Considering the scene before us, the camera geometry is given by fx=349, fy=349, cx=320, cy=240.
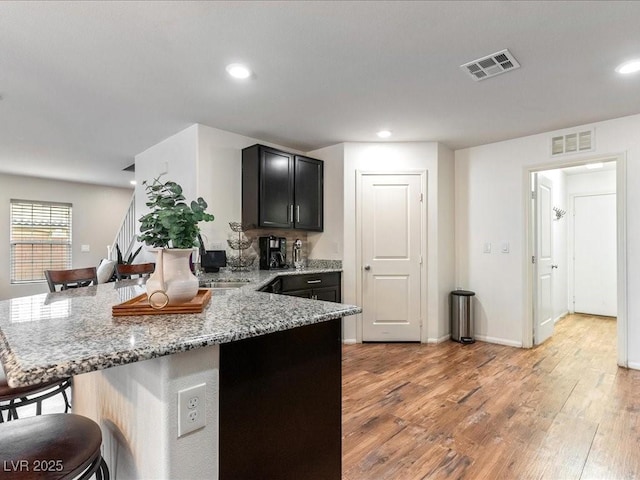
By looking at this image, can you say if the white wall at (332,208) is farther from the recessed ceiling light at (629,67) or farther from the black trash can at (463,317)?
the recessed ceiling light at (629,67)

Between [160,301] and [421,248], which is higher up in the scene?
[421,248]

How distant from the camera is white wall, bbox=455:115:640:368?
153 inches

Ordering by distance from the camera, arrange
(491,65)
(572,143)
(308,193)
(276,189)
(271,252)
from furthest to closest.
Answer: (308,193) < (271,252) < (276,189) < (572,143) < (491,65)

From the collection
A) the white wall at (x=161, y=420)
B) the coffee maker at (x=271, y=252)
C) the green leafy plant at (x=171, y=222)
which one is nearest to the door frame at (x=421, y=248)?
the coffee maker at (x=271, y=252)

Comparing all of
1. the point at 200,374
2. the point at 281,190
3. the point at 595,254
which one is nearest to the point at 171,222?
the point at 200,374

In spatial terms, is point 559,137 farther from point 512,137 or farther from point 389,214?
point 389,214

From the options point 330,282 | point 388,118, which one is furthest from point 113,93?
point 330,282

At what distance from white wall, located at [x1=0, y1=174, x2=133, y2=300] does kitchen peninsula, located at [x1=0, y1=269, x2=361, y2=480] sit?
6185 mm

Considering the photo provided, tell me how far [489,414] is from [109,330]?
2444mm

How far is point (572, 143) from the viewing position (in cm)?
364

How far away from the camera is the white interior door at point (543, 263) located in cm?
410

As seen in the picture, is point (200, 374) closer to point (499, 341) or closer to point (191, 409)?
point (191, 409)

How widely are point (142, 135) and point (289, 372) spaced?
3.69m

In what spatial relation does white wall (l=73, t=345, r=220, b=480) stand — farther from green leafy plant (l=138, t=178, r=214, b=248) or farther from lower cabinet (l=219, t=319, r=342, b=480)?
green leafy plant (l=138, t=178, r=214, b=248)
